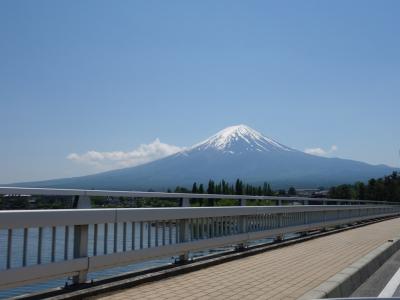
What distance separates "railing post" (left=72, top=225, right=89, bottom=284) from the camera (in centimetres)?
740

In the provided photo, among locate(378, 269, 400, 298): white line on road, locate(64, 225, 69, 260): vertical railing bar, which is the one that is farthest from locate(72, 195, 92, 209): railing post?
locate(378, 269, 400, 298): white line on road

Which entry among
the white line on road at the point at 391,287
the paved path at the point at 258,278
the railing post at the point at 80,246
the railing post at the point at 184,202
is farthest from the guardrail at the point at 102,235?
the white line on road at the point at 391,287

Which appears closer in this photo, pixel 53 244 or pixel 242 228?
pixel 53 244

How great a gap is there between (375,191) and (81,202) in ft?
365

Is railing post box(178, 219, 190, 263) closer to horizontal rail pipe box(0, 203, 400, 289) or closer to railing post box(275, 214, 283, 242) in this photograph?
horizontal rail pipe box(0, 203, 400, 289)

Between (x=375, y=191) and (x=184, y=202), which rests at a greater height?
(x=375, y=191)

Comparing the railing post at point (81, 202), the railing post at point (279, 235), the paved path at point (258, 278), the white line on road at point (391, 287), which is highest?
the railing post at point (81, 202)

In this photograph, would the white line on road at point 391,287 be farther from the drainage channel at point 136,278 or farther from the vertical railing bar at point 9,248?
the vertical railing bar at point 9,248

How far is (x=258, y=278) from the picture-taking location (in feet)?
30.0

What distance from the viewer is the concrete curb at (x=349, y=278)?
302 inches

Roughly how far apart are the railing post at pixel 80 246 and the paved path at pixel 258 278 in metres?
0.44

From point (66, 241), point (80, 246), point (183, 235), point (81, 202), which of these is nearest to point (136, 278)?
point (80, 246)

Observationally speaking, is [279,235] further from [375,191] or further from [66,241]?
[375,191]

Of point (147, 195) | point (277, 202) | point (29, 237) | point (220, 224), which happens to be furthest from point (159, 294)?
point (277, 202)
